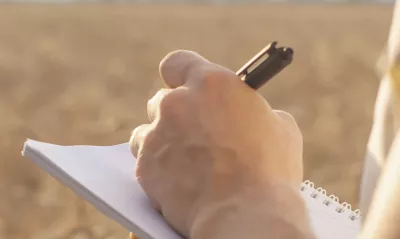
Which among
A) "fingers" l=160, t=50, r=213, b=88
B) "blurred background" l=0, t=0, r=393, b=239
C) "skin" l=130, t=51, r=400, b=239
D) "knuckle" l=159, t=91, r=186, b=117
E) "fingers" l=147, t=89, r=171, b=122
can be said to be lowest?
"skin" l=130, t=51, r=400, b=239

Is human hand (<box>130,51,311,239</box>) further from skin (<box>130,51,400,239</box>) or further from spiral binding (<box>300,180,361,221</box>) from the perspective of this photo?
spiral binding (<box>300,180,361,221</box>)

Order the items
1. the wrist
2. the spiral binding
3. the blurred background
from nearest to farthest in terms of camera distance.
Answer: the wrist
the spiral binding
the blurred background

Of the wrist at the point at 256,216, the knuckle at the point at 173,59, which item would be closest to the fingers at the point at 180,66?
the knuckle at the point at 173,59

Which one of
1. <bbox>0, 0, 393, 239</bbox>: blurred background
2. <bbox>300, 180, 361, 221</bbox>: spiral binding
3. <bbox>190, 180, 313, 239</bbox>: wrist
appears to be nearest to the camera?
<bbox>190, 180, 313, 239</bbox>: wrist

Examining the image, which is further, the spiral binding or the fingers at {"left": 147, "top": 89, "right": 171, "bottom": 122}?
the spiral binding

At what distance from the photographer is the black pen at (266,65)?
0.45 metres

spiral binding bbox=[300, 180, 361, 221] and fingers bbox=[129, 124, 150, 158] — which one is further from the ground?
spiral binding bbox=[300, 180, 361, 221]

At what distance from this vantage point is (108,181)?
1.62 ft

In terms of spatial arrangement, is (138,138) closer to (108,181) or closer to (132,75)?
(108,181)

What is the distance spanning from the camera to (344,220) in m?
0.60

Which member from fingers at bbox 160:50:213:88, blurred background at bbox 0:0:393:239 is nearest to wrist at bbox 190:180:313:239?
fingers at bbox 160:50:213:88

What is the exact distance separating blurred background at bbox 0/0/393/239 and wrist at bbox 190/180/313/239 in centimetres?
46

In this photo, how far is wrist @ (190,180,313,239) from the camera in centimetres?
42

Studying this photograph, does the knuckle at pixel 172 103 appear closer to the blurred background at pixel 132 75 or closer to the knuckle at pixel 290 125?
the knuckle at pixel 290 125
